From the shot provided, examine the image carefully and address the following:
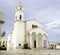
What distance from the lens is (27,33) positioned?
146 ft

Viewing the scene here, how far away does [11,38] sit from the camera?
157ft

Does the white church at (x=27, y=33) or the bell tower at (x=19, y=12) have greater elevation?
the bell tower at (x=19, y=12)

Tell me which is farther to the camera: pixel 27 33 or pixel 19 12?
pixel 19 12

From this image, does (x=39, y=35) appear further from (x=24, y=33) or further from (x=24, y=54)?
(x=24, y=54)

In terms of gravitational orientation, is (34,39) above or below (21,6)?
below

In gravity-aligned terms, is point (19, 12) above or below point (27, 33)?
above

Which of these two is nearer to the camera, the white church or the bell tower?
the white church

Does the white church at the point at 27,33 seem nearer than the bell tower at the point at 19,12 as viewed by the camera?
Yes

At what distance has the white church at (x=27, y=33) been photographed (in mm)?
43250

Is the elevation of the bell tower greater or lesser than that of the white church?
greater

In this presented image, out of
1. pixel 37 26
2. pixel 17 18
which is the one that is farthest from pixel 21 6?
pixel 37 26

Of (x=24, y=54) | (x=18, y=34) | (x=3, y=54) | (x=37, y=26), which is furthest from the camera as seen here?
(x=37, y=26)

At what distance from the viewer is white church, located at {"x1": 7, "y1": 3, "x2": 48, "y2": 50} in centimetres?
4325

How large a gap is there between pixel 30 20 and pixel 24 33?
373 centimetres
